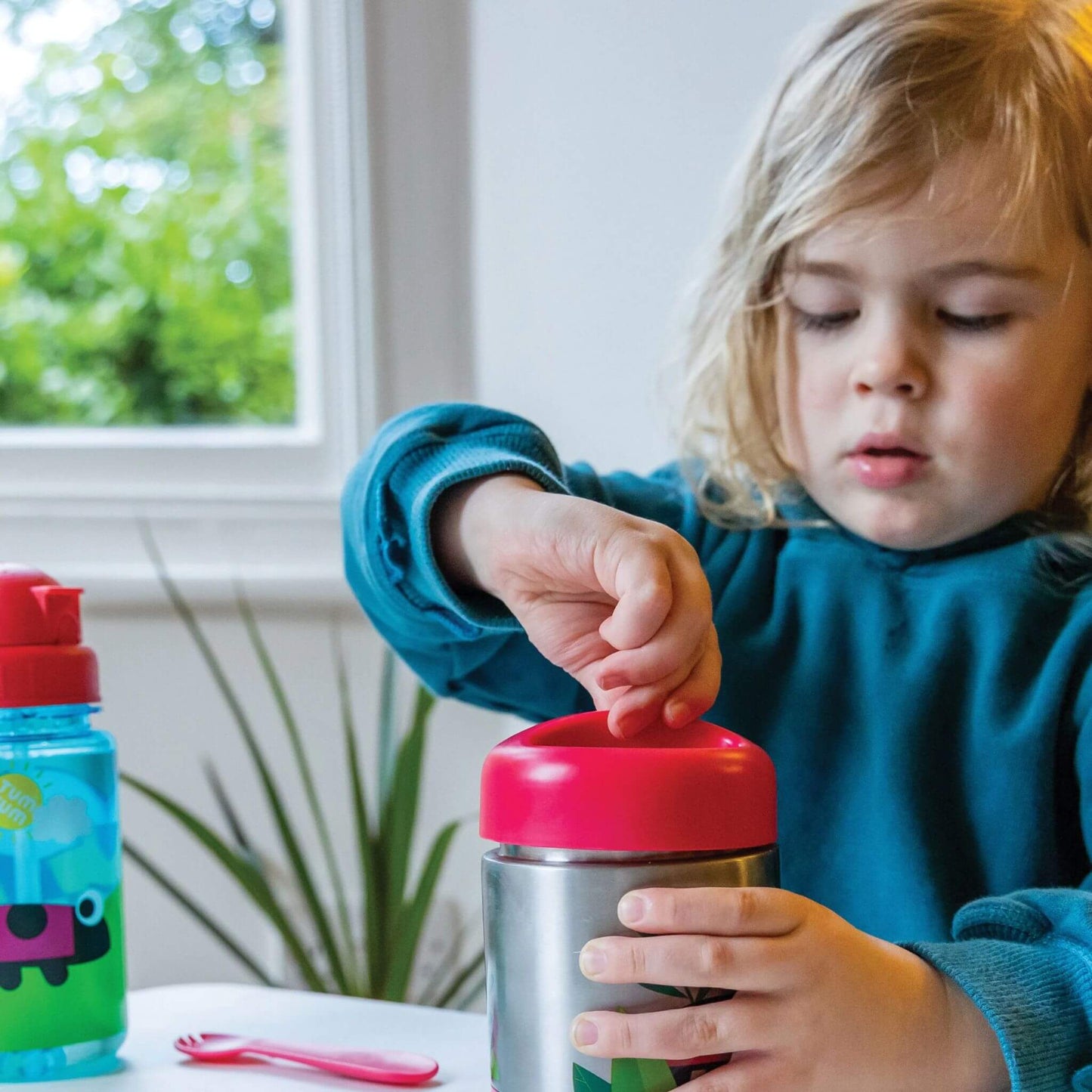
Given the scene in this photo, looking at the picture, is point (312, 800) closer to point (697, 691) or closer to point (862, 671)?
point (862, 671)

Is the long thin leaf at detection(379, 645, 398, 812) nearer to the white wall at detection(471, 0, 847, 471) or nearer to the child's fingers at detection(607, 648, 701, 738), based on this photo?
the white wall at detection(471, 0, 847, 471)

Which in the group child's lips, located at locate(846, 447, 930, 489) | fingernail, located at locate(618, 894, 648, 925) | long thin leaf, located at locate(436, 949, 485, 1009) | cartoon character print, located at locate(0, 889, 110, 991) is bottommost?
long thin leaf, located at locate(436, 949, 485, 1009)

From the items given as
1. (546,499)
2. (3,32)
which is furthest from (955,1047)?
(3,32)

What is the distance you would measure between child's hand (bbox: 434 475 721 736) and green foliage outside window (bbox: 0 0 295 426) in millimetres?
877

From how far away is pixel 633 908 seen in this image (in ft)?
1.35

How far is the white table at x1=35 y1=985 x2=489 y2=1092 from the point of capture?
56cm

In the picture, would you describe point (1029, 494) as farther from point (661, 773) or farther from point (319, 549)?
point (319, 549)

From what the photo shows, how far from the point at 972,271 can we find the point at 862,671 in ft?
0.79

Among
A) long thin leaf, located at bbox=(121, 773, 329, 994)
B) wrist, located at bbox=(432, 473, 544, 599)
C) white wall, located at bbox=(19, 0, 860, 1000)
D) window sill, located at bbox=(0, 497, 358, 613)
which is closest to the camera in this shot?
wrist, located at bbox=(432, 473, 544, 599)

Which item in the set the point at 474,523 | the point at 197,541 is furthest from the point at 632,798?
the point at 197,541

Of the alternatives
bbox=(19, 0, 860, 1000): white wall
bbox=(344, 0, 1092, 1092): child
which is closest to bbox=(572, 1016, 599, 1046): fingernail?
bbox=(344, 0, 1092, 1092): child

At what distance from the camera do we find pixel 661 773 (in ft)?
1.37

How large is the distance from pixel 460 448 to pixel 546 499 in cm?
12

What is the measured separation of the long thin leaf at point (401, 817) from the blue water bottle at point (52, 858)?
55cm
